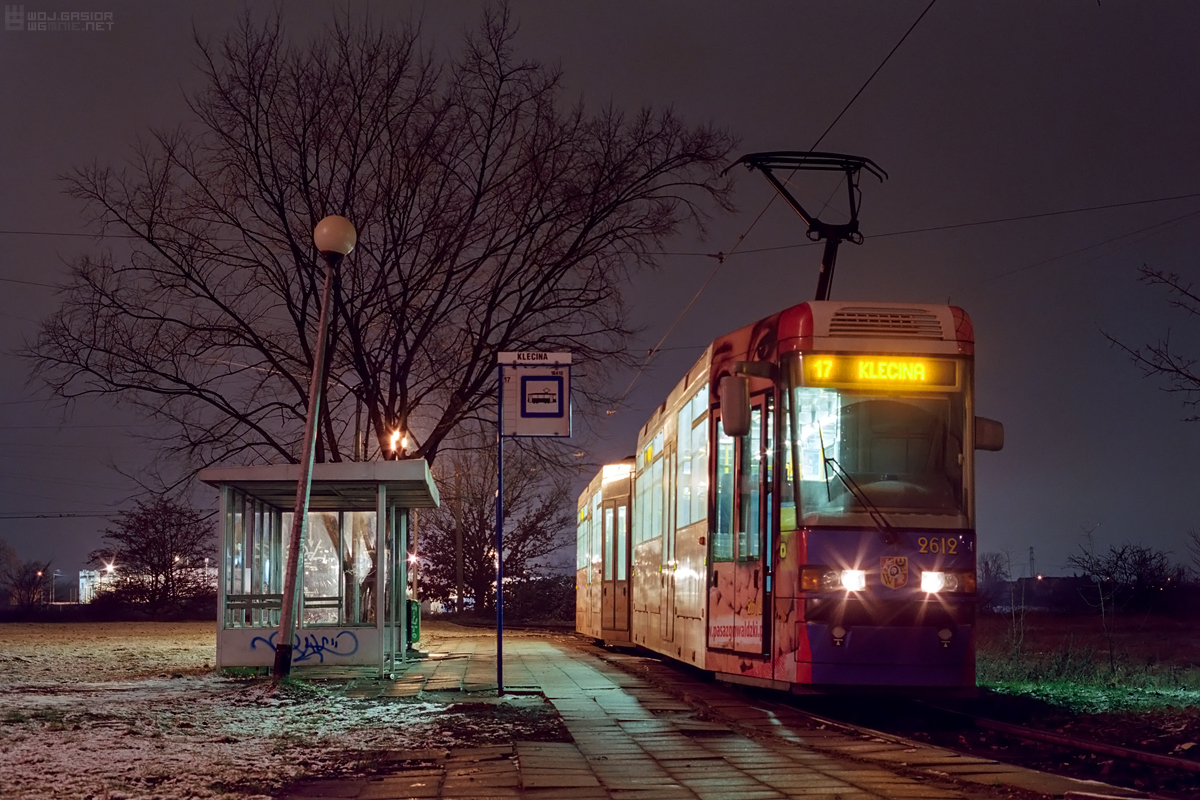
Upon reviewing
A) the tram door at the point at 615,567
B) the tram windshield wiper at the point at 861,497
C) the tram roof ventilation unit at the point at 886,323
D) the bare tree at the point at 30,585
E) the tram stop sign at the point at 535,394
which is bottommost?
the bare tree at the point at 30,585

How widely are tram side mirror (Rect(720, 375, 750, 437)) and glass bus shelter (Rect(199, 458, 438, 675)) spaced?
5.78 metres

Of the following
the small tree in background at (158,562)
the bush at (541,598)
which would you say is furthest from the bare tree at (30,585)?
the bush at (541,598)

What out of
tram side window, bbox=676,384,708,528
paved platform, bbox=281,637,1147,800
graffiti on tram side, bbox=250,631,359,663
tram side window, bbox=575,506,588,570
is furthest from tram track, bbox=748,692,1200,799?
tram side window, bbox=575,506,588,570

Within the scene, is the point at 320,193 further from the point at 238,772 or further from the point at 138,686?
the point at 238,772

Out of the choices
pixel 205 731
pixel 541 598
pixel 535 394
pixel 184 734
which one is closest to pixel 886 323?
pixel 535 394

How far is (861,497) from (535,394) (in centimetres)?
355

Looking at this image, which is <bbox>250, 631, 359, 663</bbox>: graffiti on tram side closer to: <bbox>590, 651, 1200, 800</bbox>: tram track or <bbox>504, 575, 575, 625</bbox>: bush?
<bbox>590, 651, 1200, 800</bbox>: tram track

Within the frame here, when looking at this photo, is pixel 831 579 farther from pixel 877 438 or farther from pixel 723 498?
pixel 723 498

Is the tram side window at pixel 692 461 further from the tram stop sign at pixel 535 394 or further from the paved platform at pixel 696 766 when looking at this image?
the paved platform at pixel 696 766

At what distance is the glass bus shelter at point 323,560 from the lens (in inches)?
635

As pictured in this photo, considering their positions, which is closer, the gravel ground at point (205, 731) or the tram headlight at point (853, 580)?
the gravel ground at point (205, 731)

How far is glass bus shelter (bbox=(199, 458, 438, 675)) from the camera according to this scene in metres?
16.1

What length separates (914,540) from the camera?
35.9ft

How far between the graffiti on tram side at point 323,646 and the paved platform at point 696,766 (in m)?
5.09
